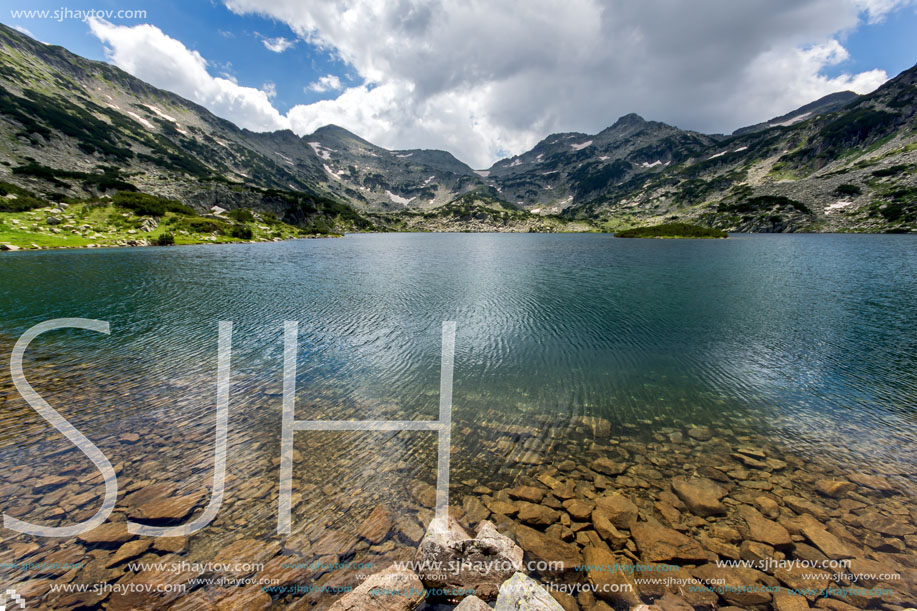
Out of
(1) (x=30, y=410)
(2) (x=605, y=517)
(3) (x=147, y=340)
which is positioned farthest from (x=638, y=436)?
(3) (x=147, y=340)

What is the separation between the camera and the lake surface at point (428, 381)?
37.9 feet

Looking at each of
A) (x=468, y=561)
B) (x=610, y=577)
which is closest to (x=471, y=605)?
(x=468, y=561)

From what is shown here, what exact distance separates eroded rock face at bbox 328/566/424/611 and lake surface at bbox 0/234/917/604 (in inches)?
70.5

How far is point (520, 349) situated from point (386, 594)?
17.6 meters

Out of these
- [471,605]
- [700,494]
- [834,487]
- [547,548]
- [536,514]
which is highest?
[471,605]

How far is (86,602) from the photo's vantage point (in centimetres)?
684

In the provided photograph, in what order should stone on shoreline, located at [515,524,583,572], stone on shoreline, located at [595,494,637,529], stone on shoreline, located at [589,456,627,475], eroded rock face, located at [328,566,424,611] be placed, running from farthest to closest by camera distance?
stone on shoreline, located at [589,456,627,475]
stone on shoreline, located at [595,494,637,529]
stone on shoreline, located at [515,524,583,572]
eroded rock face, located at [328,566,424,611]

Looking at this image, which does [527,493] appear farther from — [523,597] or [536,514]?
[523,597]

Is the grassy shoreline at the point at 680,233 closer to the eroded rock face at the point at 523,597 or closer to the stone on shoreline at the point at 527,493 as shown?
the stone on shoreline at the point at 527,493

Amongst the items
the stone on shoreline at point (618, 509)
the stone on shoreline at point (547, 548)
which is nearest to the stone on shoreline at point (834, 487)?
the stone on shoreline at point (618, 509)

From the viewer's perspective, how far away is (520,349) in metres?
23.2

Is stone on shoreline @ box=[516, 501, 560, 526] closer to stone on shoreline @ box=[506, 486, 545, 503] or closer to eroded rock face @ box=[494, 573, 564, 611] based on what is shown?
stone on shoreline @ box=[506, 486, 545, 503]

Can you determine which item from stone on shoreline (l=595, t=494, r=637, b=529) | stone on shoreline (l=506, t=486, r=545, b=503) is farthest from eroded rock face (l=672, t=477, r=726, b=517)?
stone on shoreline (l=506, t=486, r=545, b=503)

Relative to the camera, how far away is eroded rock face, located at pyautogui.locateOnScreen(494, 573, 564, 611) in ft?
20.1
